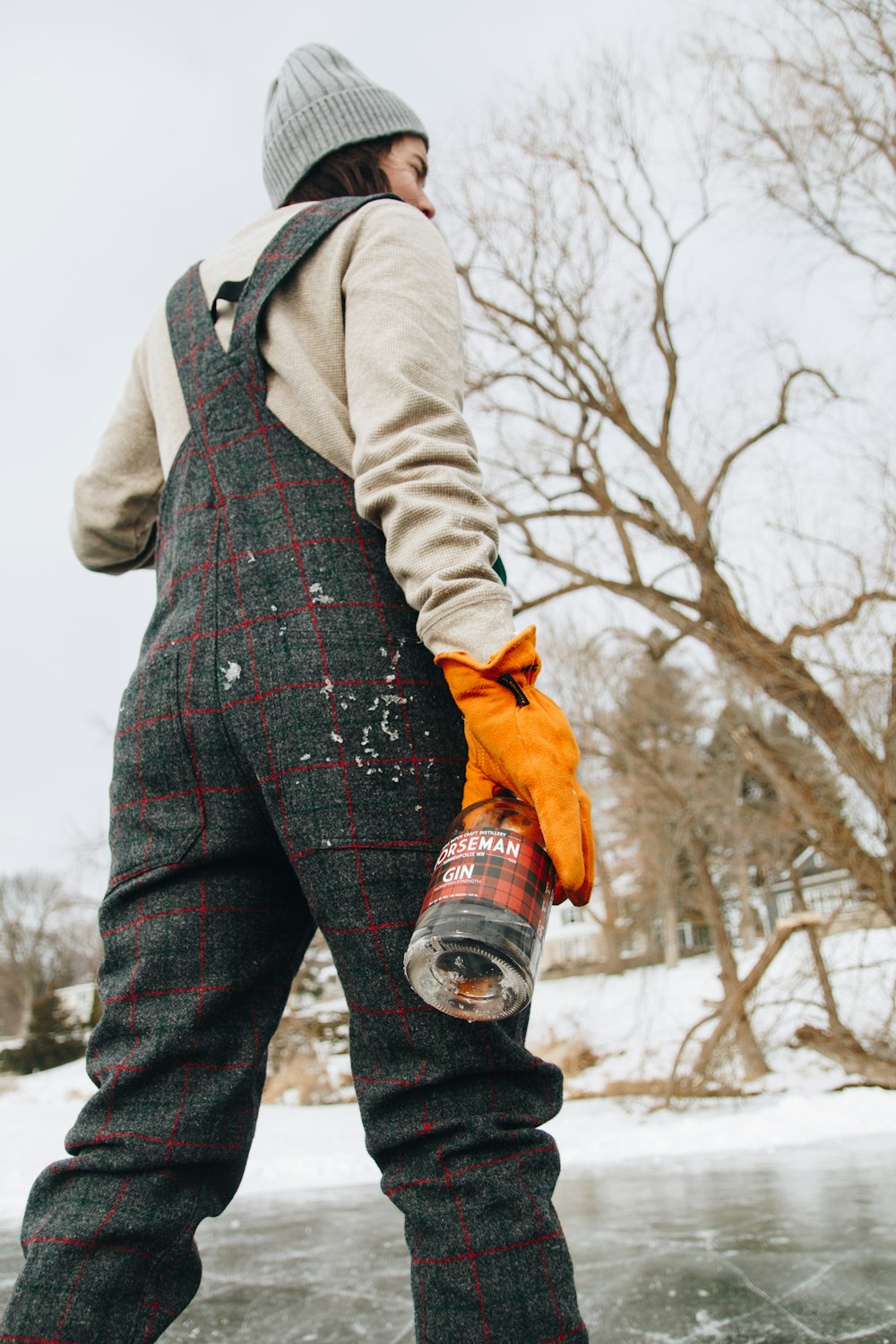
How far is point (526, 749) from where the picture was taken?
0.93m

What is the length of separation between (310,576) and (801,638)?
5874mm

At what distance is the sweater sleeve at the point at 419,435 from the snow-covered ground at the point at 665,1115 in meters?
3.42

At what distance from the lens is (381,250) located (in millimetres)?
1188

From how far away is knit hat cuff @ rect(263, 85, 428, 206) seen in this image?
1.46 metres

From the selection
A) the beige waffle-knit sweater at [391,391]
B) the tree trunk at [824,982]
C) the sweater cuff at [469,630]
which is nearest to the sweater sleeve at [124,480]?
the beige waffle-knit sweater at [391,391]

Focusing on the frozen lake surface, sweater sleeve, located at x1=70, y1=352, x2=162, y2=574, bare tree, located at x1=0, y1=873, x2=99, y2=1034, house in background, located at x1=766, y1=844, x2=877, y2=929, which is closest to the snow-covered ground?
house in background, located at x1=766, y1=844, x2=877, y2=929

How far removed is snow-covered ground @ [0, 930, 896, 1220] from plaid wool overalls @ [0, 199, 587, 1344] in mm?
3070

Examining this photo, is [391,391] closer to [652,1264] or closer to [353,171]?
[353,171]

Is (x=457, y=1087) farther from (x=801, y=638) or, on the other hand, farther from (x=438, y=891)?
(x=801, y=638)

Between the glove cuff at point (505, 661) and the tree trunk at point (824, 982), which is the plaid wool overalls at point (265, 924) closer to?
the glove cuff at point (505, 661)

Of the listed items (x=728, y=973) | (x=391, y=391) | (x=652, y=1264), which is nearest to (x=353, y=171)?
(x=391, y=391)

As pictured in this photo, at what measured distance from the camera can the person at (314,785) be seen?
87cm

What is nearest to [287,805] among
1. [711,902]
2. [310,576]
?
[310,576]

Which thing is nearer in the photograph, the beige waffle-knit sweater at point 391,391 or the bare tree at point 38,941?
the beige waffle-knit sweater at point 391,391
